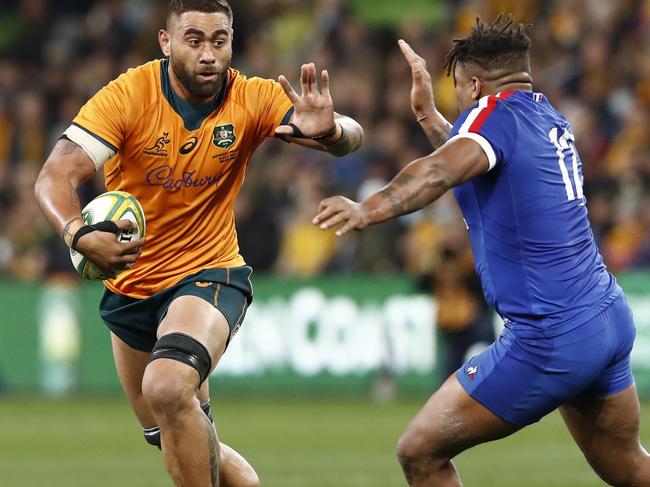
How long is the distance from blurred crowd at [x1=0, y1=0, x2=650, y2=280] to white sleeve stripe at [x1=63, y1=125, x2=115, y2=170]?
29.8 feet

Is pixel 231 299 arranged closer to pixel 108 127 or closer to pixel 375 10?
pixel 108 127

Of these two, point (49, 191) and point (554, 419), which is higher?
point (49, 191)

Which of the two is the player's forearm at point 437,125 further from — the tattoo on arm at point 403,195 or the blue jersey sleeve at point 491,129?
the tattoo on arm at point 403,195

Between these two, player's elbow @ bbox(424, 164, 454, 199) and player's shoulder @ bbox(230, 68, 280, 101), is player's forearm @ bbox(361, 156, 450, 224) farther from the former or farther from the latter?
player's shoulder @ bbox(230, 68, 280, 101)

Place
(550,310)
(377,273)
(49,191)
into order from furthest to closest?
(377,273) < (49,191) < (550,310)

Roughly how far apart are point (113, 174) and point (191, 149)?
19.9 inches

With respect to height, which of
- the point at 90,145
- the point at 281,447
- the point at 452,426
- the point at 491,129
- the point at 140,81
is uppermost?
the point at 140,81

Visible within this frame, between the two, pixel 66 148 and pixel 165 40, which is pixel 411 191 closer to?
pixel 66 148

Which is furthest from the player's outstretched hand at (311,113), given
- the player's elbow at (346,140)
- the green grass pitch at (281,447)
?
the green grass pitch at (281,447)

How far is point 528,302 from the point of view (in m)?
6.76

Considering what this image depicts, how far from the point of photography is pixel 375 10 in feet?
66.5

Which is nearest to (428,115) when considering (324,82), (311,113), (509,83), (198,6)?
(311,113)

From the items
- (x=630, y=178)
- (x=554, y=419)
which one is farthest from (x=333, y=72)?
(x=554, y=419)

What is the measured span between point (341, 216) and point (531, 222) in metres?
1.11
